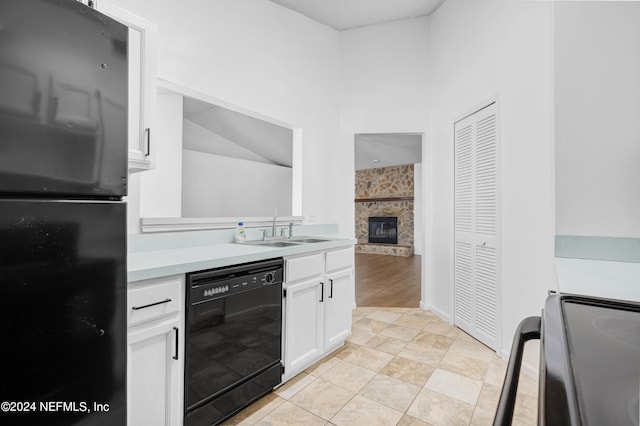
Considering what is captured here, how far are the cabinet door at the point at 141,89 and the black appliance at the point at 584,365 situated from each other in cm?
164

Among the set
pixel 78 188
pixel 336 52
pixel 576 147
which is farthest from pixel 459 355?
pixel 336 52

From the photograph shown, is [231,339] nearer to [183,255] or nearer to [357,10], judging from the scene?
[183,255]

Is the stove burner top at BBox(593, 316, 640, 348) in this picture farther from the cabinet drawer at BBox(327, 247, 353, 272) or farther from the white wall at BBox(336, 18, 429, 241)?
the white wall at BBox(336, 18, 429, 241)

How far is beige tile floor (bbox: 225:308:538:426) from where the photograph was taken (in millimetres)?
1660

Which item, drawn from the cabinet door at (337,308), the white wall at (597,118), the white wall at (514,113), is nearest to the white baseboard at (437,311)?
the white wall at (514,113)

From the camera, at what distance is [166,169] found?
1983 mm

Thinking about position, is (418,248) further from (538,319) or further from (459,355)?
(538,319)

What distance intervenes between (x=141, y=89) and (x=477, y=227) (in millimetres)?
2700

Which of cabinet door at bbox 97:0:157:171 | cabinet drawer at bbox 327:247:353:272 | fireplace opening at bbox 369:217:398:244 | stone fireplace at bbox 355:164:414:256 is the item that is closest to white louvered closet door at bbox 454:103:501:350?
cabinet drawer at bbox 327:247:353:272

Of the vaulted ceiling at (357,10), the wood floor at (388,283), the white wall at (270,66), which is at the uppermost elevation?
the vaulted ceiling at (357,10)

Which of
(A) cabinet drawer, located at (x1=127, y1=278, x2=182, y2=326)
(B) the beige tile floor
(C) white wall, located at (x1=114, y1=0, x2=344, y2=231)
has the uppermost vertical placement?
(C) white wall, located at (x1=114, y1=0, x2=344, y2=231)

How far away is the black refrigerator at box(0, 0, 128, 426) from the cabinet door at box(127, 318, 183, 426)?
0.81 feet

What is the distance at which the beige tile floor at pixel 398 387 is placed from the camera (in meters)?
1.66

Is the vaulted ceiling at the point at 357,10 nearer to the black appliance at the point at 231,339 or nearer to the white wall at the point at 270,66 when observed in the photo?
the white wall at the point at 270,66
